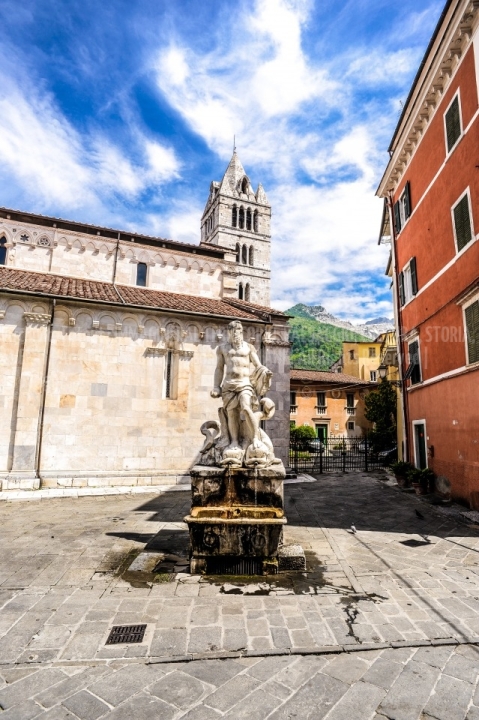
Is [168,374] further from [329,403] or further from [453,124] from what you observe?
[329,403]

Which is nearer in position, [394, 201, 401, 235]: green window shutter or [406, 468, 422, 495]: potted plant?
[406, 468, 422, 495]: potted plant

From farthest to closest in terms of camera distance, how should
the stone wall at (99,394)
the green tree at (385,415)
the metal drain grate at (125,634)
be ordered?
the green tree at (385,415) < the stone wall at (99,394) < the metal drain grate at (125,634)

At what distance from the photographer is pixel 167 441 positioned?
14.8 metres

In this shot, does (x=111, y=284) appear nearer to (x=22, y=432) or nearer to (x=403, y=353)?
(x=22, y=432)

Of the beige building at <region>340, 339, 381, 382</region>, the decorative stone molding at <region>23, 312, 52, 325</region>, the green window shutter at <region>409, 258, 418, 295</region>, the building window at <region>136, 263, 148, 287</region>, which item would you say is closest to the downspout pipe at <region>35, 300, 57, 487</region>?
the decorative stone molding at <region>23, 312, 52, 325</region>

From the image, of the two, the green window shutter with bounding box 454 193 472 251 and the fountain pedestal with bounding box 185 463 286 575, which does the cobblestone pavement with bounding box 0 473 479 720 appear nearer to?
the fountain pedestal with bounding box 185 463 286 575

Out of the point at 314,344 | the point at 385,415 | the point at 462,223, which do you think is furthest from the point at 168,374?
the point at 314,344

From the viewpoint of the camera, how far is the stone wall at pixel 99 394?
13.2 m

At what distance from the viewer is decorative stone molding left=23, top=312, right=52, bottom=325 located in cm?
1371

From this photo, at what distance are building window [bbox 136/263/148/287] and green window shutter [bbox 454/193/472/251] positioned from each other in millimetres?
14547

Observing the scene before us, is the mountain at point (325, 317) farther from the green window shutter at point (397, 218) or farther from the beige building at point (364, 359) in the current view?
the green window shutter at point (397, 218)

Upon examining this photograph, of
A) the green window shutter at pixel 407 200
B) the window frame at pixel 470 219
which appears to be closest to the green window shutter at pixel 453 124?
the window frame at pixel 470 219

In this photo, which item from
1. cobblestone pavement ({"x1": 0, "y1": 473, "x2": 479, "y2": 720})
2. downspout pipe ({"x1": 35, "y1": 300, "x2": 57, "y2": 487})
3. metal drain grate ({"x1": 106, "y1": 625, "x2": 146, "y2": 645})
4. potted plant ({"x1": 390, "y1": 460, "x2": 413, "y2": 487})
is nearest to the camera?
cobblestone pavement ({"x1": 0, "y1": 473, "x2": 479, "y2": 720})

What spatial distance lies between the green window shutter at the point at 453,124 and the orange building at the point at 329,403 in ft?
89.1
